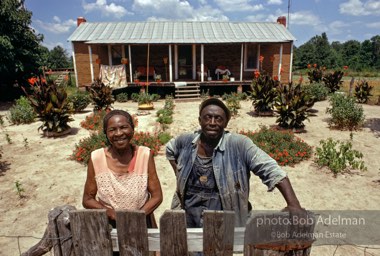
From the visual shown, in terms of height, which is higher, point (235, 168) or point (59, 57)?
point (59, 57)

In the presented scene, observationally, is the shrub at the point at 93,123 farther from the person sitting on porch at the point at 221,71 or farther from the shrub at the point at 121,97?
the person sitting on porch at the point at 221,71

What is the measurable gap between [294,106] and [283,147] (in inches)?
99.8

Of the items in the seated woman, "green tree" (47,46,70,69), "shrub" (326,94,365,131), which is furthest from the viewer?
"green tree" (47,46,70,69)

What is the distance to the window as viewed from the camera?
17.9 metres

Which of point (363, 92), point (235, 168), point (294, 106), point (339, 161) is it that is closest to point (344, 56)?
point (363, 92)

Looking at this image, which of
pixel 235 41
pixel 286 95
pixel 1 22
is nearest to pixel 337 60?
pixel 235 41

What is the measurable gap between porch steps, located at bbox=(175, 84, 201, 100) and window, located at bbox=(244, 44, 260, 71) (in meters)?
4.43

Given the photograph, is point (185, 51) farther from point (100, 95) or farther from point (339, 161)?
point (339, 161)

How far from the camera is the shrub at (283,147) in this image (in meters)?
6.62

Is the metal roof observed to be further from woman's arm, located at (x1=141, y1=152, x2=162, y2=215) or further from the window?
woman's arm, located at (x1=141, y1=152, x2=162, y2=215)

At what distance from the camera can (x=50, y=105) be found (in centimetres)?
854

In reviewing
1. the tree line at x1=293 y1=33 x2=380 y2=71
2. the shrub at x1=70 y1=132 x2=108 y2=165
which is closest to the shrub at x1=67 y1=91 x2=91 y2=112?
the shrub at x1=70 y1=132 x2=108 y2=165

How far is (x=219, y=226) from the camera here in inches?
57.4

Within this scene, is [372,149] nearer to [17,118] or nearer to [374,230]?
[374,230]
